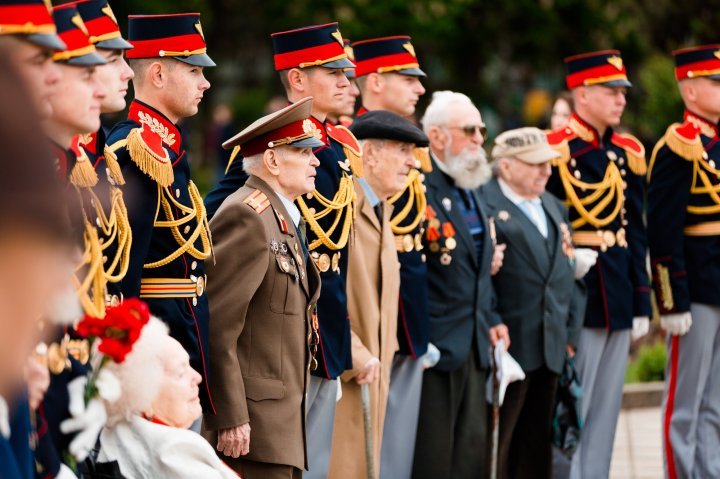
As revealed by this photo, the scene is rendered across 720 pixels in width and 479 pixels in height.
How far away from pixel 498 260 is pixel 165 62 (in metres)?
2.82

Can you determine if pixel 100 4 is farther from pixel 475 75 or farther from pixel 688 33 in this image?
pixel 475 75

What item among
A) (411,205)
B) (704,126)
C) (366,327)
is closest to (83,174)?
(366,327)

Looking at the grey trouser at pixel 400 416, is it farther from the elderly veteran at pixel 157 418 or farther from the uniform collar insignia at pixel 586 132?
the elderly veteran at pixel 157 418

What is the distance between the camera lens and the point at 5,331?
186 centimetres

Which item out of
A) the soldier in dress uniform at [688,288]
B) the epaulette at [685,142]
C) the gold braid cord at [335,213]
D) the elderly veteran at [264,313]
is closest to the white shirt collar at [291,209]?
the elderly veteran at [264,313]

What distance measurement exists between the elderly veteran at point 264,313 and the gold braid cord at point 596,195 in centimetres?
298

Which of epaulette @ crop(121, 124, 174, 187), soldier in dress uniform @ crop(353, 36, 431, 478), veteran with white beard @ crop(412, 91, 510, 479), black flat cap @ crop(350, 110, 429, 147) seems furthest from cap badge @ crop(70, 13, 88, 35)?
veteran with white beard @ crop(412, 91, 510, 479)

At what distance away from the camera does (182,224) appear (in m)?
5.05

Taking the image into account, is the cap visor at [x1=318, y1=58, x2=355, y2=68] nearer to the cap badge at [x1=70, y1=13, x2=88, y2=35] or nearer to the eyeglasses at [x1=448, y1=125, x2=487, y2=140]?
the eyeglasses at [x1=448, y1=125, x2=487, y2=140]

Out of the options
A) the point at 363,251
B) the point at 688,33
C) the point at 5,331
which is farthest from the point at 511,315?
the point at 688,33

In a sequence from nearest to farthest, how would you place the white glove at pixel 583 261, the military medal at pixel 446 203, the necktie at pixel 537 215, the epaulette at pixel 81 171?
the epaulette at pixel 81 171 → the military medal at pixel 446 203 → the necktie at pixel 537 215 → the white glove at pixel 583 261

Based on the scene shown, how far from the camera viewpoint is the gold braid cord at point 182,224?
5.01m

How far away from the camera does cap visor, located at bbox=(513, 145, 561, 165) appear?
7.62 m

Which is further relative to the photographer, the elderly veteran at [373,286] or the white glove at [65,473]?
the elderly veteran at [373,286]
